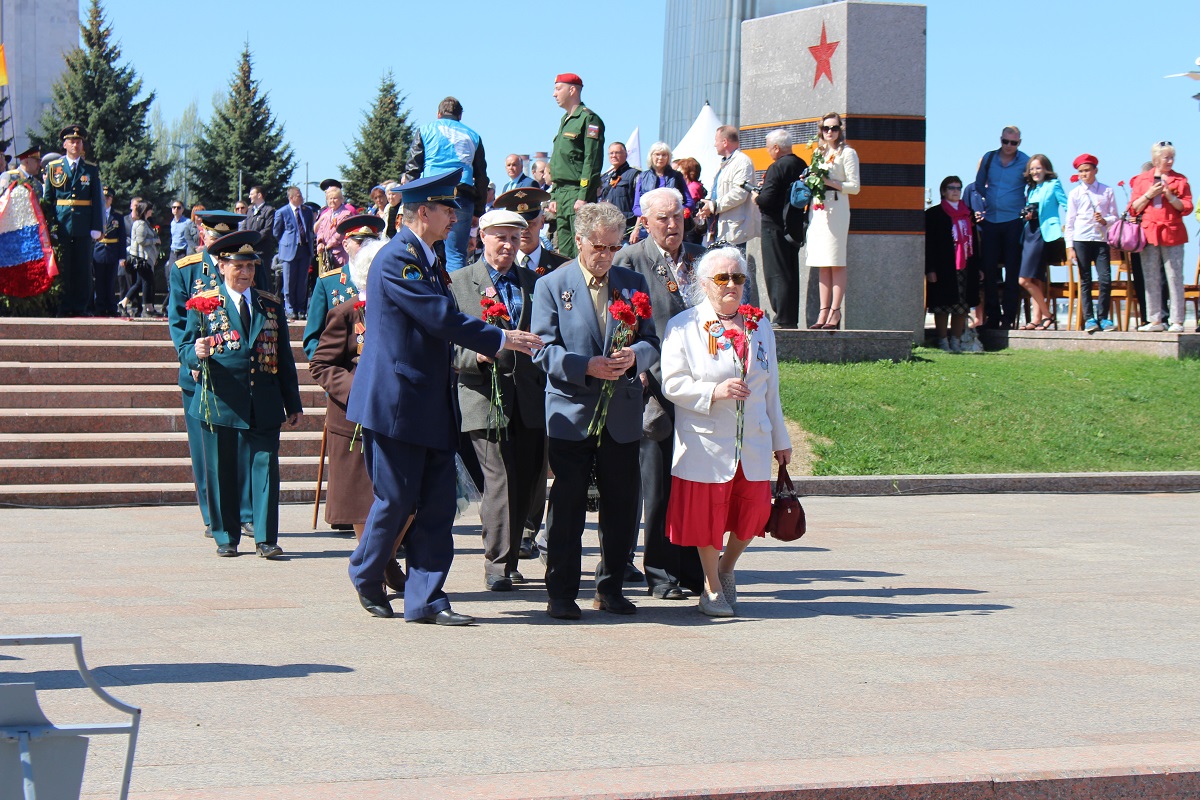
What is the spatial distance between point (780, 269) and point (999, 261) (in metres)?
3.81

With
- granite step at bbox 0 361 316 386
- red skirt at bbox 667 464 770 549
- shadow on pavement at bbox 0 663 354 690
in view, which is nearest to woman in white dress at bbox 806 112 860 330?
granite step at bbox 0 361 316 386

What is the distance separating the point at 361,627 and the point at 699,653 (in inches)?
64.3

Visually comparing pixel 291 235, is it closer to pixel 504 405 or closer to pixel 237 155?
pixel 504 405

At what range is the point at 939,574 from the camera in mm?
9203

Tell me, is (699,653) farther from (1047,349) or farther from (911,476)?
(1047,349)

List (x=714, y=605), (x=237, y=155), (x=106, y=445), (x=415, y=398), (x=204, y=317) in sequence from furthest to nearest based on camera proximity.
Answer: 1. (x=237, y=155)
2. (x=106, y=445)
3. (x=204, y=317)
4. (x=714, y=605)
5. (x=415, y=398)

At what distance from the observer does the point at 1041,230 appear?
1905cm

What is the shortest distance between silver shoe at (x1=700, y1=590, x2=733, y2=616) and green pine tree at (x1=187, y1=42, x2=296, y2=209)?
55.7 meters

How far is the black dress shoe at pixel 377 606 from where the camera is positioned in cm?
748

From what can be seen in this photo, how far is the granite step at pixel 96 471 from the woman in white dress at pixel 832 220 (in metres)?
6.89

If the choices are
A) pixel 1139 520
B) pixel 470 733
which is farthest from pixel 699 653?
pixel 1139 520

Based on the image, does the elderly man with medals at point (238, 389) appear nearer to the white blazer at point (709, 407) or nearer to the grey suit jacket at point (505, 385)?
the grey suit jacket at point (505, 385)

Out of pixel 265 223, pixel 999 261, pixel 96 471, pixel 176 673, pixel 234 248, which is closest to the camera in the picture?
pixel 176 673

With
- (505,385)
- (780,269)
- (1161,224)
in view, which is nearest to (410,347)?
(505,385)
